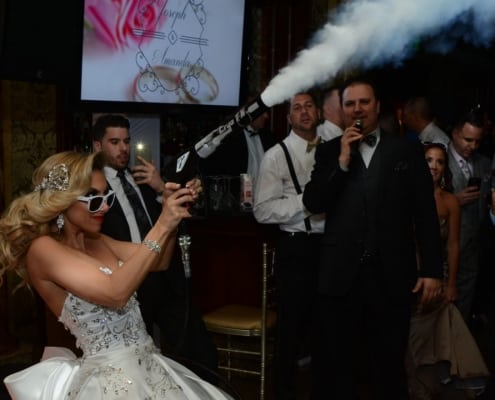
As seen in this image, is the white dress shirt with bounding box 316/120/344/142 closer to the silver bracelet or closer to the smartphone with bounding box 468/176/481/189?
the smartphone with bounding box 468/176/481/189

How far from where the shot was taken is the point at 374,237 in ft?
11.8

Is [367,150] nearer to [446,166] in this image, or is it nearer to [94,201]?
[446,166]

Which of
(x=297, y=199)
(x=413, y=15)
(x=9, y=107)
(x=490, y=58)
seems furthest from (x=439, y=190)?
(x=490, y=58)

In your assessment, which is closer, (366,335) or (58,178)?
(58,178)

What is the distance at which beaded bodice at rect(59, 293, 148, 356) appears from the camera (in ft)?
8.50

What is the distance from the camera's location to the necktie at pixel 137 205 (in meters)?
3.71

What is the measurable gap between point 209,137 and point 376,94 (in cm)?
154

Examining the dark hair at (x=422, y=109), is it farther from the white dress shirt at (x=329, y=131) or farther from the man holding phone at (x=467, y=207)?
the white dress shirt at (x=329, y=131)

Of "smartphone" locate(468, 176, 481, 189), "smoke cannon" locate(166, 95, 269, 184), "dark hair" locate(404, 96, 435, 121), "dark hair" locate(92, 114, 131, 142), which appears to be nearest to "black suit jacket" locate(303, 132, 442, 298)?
"dark hair" locate(92, 114, 131, 142)

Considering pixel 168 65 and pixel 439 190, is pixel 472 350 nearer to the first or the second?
pixel 439 190

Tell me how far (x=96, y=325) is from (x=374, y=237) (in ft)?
4.90

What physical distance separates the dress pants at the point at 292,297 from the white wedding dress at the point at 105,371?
1.51 metres

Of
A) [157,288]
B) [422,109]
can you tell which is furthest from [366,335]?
[422,109]

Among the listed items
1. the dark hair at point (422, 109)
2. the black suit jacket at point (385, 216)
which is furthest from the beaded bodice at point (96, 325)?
the dark hair at point (422, 109)
